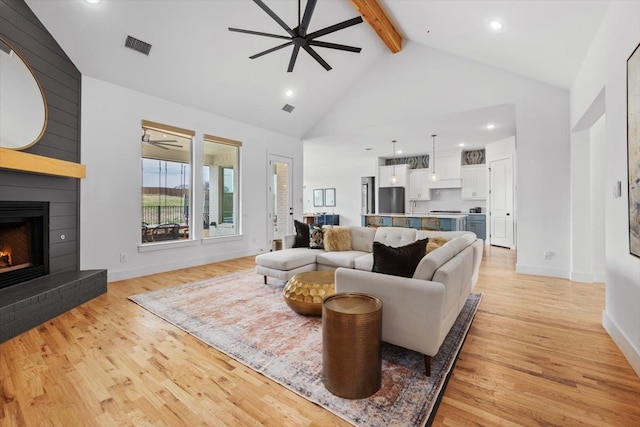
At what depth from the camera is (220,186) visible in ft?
18.7

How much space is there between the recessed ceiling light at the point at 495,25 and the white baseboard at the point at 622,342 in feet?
10.5

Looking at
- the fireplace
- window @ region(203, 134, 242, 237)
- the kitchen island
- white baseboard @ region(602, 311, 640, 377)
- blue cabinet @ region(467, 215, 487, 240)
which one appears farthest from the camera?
blue cabinet @ region(467, 215, 487, 240)

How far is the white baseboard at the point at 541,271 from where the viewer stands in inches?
168

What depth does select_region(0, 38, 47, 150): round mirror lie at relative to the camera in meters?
2.83

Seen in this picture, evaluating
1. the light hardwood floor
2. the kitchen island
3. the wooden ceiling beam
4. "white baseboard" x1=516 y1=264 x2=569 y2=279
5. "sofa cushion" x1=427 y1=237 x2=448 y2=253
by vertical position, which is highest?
the wooden ceiling beam

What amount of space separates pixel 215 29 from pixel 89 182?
270 centimetres

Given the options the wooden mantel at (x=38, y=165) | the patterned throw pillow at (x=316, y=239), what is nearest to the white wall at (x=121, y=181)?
the wooden mantel at (x=38, y=165)

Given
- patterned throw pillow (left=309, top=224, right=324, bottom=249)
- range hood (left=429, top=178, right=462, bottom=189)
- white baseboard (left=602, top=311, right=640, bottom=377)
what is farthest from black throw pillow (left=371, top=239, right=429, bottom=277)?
range hood (left=429, top=178, right=462, bottom=189)

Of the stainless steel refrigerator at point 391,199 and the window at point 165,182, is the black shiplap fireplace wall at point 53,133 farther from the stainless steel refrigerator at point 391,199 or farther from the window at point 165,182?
the stainless steel refrigerator at point 391,199

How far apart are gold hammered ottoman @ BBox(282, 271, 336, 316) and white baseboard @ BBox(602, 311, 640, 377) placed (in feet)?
6.96

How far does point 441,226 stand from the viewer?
21.0 feet

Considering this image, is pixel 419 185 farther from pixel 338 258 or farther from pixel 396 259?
pixel 396 259

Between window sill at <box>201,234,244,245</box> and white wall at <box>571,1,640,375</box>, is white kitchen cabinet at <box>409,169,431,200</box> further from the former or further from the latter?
white wall at <box>571,1,640,375</box>

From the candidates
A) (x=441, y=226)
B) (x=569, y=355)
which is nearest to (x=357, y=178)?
(x=441, y=226)
